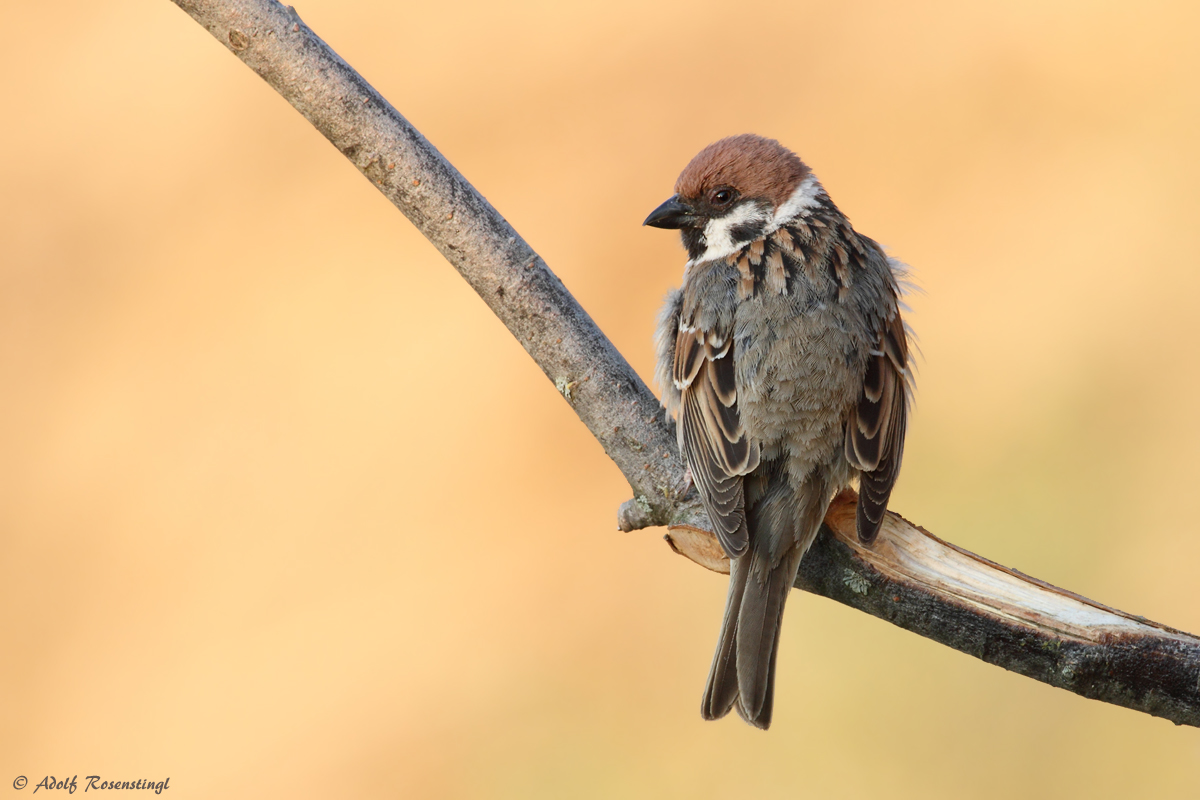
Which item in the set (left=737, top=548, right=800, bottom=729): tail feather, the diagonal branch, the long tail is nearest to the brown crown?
the diagonal branch

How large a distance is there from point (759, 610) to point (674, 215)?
144 centimetres

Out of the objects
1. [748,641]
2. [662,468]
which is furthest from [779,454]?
[748,641]

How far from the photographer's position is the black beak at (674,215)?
130 inches

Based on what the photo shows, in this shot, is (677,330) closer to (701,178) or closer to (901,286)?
(701,178)

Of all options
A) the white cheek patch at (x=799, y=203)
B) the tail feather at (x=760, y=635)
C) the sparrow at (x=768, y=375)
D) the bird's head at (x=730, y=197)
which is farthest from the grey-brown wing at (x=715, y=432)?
the white cheek patch at (x=799, y=203)

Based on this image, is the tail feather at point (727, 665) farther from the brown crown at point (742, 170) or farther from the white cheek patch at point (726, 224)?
the brown crown at point (742, 170)

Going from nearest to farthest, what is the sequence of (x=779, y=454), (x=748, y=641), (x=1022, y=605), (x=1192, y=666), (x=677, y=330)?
(x=1192, y=666) < (x=1022, y=605) < (x=748, y=641) < (x=779, y=454) < (x=677, y=330)

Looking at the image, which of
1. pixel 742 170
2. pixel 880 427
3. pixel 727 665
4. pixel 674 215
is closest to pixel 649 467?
pixel 727 665

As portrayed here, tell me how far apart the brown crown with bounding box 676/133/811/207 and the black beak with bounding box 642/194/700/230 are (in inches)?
1.7

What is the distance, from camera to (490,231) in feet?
8.40

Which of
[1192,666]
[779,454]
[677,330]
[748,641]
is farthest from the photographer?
[677,330]

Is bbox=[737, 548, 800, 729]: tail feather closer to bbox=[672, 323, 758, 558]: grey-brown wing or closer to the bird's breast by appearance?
bbox=[672, 323, 758, 558]: grey-brown wing

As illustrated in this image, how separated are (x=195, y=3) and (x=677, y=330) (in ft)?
5.52

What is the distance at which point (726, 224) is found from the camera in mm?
3324
